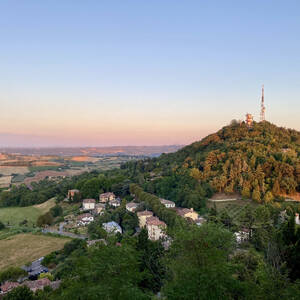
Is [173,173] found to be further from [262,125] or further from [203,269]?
[203,269]

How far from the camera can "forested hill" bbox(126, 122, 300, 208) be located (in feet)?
130

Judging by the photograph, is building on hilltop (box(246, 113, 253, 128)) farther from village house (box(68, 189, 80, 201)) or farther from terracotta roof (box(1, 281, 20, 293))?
terracotta roof (box(1, 281, 20, 293))

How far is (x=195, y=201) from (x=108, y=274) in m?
31.9

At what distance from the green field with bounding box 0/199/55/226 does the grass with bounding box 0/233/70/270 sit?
398 inches

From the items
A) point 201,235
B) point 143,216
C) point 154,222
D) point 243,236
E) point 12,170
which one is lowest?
point 12,170

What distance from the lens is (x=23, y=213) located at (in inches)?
1984

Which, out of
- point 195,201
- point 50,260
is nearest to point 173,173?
point 195,201

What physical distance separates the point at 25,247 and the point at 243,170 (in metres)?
35.6

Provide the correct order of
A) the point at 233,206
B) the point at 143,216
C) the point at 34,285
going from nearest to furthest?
the point at 34,285, the point at 143,216, the point at 233,206

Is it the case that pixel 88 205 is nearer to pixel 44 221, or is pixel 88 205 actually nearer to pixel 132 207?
pixel 44 221

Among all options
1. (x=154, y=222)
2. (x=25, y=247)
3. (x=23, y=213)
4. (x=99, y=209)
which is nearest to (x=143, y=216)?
(x=154, y=222)

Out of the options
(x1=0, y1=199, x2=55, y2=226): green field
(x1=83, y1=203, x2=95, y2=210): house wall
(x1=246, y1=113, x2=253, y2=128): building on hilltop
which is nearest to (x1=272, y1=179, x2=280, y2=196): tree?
(x1=246, y1=113, x2=253, y2=128): building on hilltop

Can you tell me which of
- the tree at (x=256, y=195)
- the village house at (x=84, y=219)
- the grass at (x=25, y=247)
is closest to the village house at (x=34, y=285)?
the grass at (x=25, y=247)

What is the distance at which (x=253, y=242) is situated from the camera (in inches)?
910
